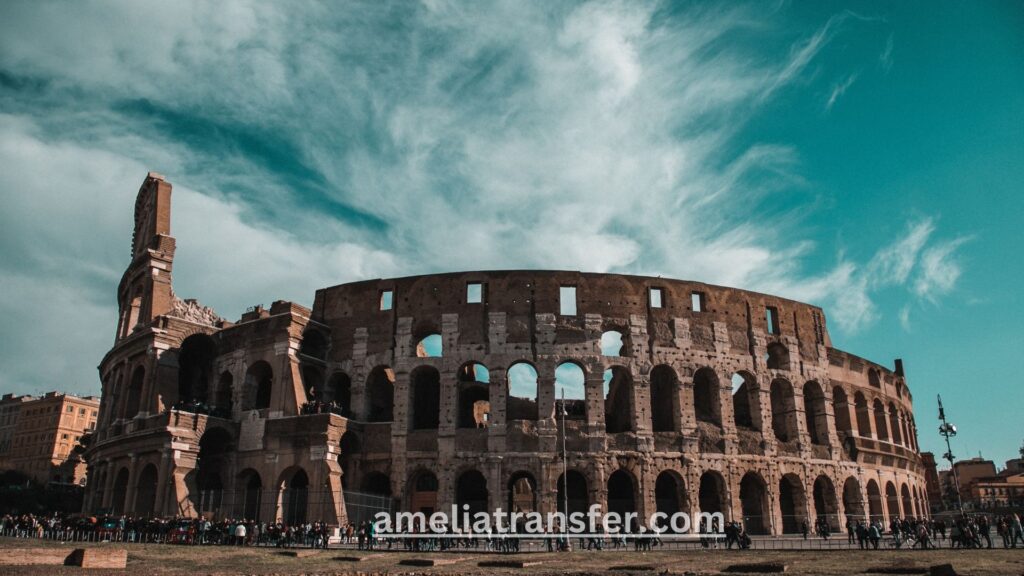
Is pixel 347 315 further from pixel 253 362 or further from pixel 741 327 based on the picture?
pixel 741 327

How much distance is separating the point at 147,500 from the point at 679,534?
22063mm

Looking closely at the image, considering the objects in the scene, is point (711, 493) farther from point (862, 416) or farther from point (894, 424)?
point (894, 424)

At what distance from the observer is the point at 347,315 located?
3641cm

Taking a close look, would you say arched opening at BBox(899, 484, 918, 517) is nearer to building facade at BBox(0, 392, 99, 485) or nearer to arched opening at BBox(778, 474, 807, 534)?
arched opening at BBox(778, 474, 807, 534)

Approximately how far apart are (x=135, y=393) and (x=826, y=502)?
3265cm

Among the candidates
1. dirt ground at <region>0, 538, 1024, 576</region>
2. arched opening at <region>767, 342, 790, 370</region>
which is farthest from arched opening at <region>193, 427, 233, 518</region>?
arched opening at <region>767, 342, 790, 370</region>

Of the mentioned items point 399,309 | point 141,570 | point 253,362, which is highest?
point 399,309

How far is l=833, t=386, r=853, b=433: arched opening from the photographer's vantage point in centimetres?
3944

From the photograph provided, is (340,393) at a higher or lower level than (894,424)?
higher

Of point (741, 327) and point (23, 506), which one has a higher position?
point (741, 327)

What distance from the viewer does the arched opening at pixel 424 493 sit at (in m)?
33.0

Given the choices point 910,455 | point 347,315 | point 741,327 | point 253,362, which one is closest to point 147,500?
point 253,362

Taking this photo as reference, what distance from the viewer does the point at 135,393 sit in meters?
36.8

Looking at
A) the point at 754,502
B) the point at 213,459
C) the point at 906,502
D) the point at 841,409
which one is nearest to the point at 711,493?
the point at 754,502
